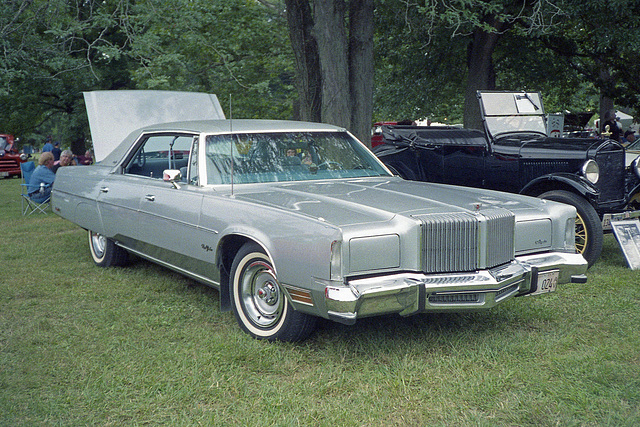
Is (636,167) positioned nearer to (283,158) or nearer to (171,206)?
(283,158)

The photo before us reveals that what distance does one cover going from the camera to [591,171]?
23.7 feet

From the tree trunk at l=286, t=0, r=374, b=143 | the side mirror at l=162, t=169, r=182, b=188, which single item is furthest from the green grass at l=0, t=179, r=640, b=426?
the tree trunk at l=286, t=0, r=374, b=143

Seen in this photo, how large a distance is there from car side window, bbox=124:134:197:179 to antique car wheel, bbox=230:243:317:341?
1423 mm

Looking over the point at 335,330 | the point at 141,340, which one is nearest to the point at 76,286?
the point at 141,340

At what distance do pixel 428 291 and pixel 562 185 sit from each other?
4.00 meters

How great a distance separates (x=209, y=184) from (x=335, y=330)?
4.97ft

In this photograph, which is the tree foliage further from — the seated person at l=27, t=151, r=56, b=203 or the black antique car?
the black antique car

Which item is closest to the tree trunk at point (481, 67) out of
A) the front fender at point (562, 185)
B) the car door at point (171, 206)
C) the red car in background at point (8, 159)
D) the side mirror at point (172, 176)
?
the front fender at point (562, 185)

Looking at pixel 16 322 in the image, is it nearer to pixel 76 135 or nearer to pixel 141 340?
pixel 141 340

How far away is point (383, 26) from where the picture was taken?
17703mm

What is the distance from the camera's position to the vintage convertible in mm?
3938

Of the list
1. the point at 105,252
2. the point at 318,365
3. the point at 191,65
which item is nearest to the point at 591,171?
the point at 318,365

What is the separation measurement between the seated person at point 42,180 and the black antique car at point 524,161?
6095mm

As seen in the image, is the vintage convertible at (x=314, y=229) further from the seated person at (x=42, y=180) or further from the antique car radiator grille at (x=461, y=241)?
the seated person at (x=42, y=180)
